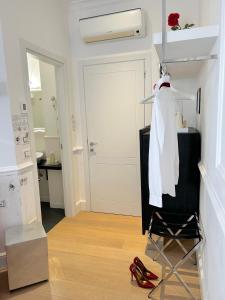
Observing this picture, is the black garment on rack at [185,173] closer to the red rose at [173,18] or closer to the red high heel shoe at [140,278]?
→ the red high heel shoe at [140,278]

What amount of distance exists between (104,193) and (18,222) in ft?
4.50

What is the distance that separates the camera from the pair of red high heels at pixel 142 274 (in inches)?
75.8

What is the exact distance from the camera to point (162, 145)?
1.58 meters

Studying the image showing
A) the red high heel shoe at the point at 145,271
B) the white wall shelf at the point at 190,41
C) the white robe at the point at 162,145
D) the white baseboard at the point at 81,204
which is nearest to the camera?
the white wall shelf at the point at 190,41

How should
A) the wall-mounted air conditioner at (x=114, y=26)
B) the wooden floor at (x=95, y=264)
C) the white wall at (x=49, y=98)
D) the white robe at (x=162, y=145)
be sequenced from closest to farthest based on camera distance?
the white robe at (x=162, y=145)
the wooden floor at (x=95, y=264)
the wall-mounted air conditioner at (x=114, y=26)
the white wall at (x=49, y=98)

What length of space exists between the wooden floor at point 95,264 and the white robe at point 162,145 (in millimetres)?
868

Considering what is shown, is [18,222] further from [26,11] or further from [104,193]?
[26,11]

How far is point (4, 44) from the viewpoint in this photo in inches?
79.8

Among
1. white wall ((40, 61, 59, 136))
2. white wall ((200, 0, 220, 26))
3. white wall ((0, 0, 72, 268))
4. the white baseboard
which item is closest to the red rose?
white wall ((200, 0, 220, 26))

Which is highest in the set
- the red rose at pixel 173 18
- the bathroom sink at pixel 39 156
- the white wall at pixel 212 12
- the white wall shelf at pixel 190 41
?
the red rose at pixel 173 18

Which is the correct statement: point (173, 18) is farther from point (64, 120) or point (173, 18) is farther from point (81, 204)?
Result: point (81, 204)

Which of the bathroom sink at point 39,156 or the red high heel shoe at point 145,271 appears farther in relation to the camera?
the bathroom sink at point 39,156

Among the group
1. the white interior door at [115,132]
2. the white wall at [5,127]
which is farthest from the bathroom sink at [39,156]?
the white wall at [5,127]

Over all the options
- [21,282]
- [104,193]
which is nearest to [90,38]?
[104,193]
